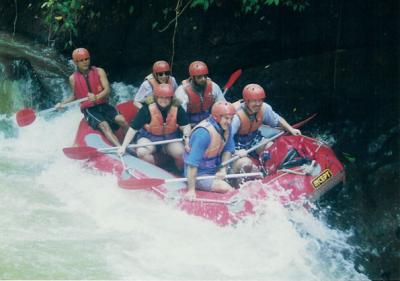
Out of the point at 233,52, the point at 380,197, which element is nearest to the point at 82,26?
the point at 233,52

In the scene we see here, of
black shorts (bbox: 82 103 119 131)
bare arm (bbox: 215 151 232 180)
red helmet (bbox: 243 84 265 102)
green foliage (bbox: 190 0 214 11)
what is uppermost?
green foliage (bbox: 190 0 214 11)

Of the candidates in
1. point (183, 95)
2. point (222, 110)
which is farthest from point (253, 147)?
point (183, 95)

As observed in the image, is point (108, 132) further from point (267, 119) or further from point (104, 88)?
point (267, 119)

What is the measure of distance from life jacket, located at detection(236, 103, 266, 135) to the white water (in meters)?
0.93

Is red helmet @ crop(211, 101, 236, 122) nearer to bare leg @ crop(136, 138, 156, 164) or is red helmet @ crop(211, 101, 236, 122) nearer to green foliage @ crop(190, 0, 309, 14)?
bare leg @ crop(136, 138, 156, 164)

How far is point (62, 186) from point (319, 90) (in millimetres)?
3275

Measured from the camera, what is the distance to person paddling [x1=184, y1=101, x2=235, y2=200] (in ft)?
17.2

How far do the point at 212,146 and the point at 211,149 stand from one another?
40 mm

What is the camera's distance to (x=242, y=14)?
7.37m

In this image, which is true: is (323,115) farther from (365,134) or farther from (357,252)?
(357,252)

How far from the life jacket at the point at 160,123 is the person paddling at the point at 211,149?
0.56 meters

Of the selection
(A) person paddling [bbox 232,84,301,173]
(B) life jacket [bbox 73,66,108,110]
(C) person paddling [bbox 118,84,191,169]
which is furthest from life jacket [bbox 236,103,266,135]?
(B) life jacket [bbox 73,66,108,110]

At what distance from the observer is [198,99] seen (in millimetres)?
6543

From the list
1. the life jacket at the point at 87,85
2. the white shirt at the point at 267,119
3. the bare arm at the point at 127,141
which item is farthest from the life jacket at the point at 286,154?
the life jacket at the point at 87,85
